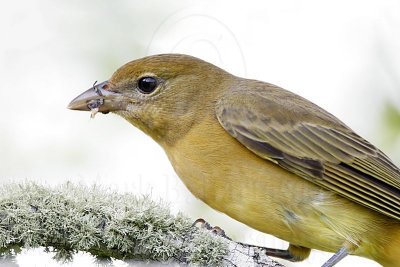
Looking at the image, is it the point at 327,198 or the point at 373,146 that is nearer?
the point at 327,198

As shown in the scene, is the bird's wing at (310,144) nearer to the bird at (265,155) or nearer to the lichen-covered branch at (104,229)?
the bird at (265,155)

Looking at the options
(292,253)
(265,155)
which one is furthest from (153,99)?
(292,253)

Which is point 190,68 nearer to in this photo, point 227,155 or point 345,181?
point 227,155

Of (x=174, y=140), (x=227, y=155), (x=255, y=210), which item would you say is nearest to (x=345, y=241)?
(x=255, y=210)

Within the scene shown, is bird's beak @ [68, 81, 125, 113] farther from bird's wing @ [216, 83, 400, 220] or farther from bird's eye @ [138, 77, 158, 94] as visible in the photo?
bird's wing @ [216, 83, 400, 220]

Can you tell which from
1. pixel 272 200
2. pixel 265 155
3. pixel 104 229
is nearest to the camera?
pixel 104 229

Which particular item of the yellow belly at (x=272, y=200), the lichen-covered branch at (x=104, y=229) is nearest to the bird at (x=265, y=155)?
the yellow belly at (x=272, y=200)

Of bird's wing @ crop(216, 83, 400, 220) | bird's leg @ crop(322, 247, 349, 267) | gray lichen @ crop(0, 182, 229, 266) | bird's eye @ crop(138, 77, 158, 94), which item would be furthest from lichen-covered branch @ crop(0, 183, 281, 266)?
bird's eye @ crop(138, 77, 158, 94)

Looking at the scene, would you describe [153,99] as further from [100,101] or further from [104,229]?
[104,229]
